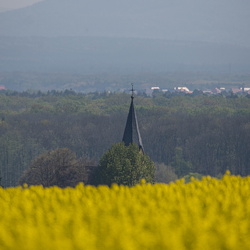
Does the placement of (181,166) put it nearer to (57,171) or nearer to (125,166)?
(57,171)

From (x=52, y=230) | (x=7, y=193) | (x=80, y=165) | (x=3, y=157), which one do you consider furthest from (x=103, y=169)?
(x=3, y=157)

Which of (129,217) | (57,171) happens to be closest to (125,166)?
(57,171)

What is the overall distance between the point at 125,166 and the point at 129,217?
67.0 metres

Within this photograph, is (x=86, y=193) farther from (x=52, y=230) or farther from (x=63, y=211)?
(x=52, y=230)

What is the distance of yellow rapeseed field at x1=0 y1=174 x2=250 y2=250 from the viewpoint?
33.6ft

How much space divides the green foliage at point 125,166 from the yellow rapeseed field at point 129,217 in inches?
Answer: 2442

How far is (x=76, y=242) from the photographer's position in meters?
10.1

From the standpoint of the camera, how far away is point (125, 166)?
7900 centimetres

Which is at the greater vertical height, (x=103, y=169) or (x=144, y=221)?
(x=144, y=221)

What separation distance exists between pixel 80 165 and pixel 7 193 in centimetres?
6607

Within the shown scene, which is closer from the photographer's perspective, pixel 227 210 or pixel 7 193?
pixel 227 210

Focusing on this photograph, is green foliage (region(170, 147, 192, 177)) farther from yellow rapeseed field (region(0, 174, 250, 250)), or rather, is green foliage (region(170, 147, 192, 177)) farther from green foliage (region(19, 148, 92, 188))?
yellow rapeseed field (region(0, 174, 250, 250))

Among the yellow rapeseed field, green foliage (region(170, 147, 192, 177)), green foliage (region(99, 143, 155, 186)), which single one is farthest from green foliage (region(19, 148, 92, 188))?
green foliage (region(170, 147, 192, 177))

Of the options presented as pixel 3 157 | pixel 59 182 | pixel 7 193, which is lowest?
pixel 3 157
